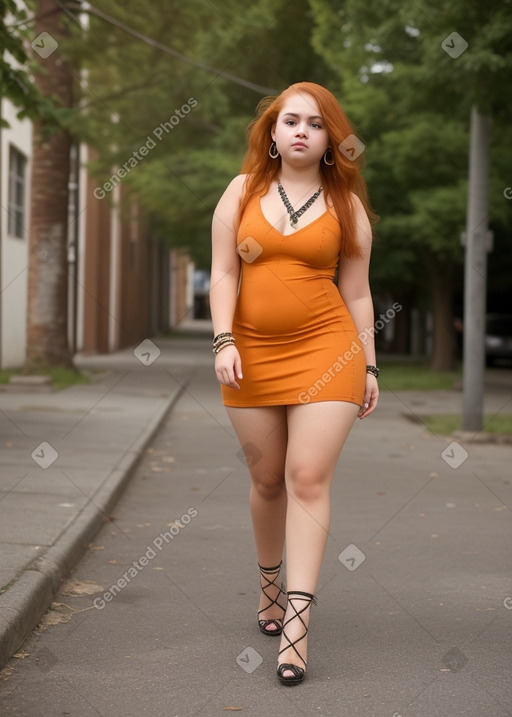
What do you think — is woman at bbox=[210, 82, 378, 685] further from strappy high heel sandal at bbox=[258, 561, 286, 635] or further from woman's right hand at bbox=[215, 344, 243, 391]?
strappy high heel sandal at bbox=[258, 561, 286, 635]

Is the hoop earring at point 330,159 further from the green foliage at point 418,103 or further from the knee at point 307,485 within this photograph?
the green foliage at point 418,103

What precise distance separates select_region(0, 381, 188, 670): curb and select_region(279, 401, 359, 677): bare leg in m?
1.07

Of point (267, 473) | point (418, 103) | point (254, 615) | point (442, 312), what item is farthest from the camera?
point (442, 312)

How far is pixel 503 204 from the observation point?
19875 millimetres

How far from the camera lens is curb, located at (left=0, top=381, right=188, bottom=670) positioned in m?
4.13

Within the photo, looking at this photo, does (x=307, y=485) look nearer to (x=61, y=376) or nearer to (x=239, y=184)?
(x=239, y=184)

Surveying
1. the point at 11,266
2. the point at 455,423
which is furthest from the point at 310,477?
the point at 11,266

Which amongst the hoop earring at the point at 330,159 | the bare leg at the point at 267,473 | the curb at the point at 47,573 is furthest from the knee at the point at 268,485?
the hoop earring at the point at 330,159

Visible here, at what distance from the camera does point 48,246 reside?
17.9 metres

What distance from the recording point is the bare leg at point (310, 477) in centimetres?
399

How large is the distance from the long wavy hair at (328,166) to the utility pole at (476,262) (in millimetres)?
7741

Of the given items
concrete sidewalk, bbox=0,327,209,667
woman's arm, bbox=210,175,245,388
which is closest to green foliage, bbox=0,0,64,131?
concrete sidewalk, bbox=0,327,209,667

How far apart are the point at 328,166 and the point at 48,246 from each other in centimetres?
1416

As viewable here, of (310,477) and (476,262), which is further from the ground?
(476,262)
